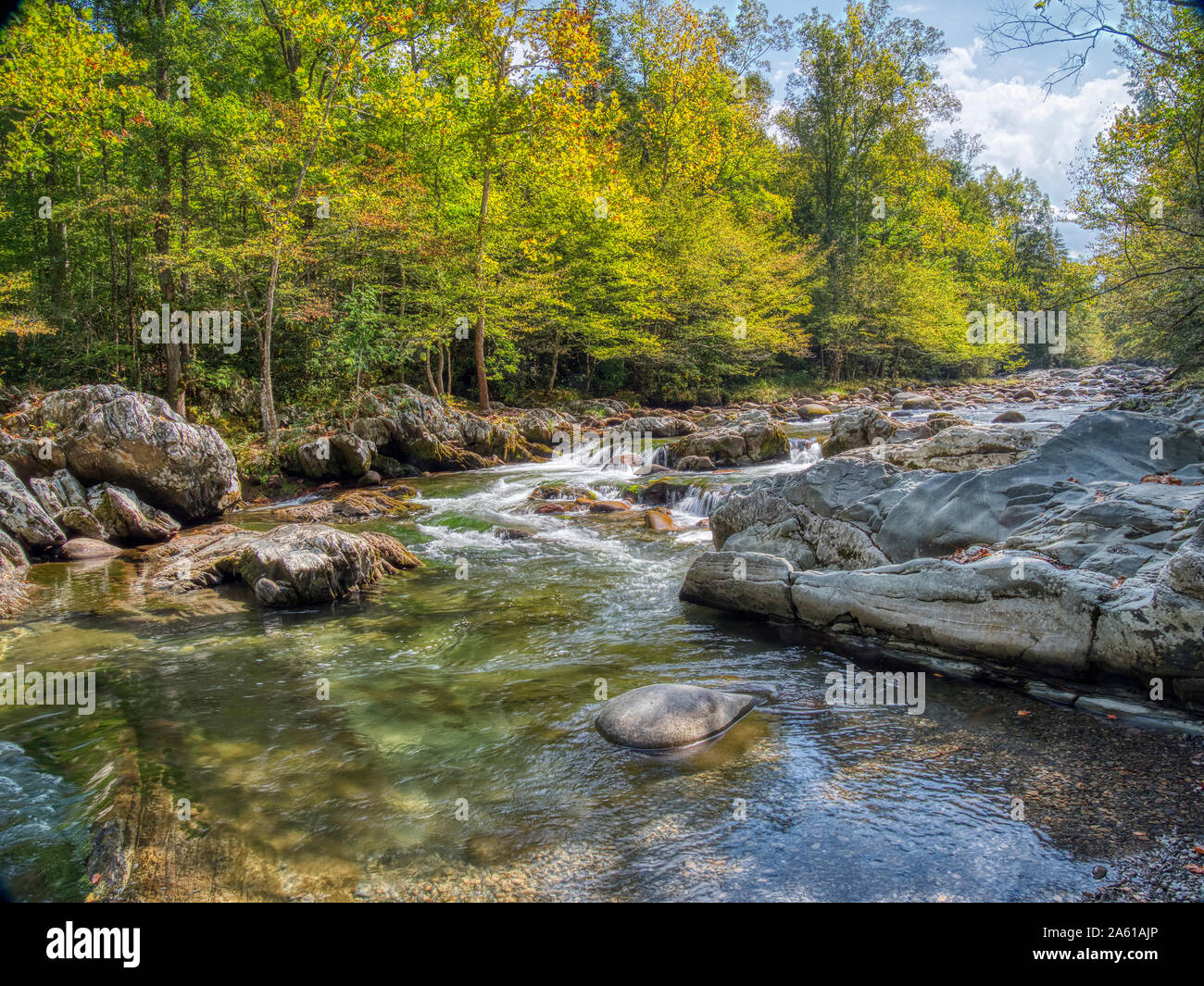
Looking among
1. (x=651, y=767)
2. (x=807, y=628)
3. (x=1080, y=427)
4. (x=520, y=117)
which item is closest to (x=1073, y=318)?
(x=520, y=117)

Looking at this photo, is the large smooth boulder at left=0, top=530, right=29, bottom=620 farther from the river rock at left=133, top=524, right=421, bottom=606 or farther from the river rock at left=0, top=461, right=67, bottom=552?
the river rock at left=133, top=524, right=421, bottom=606

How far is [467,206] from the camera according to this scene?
2194 cm

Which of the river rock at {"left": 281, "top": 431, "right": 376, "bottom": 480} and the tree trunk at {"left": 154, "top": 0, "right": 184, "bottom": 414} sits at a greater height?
the tree trunk at {"left": 154, "top": 0, "right": 184, "bottom": 414}

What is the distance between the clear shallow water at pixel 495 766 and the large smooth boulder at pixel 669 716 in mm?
141

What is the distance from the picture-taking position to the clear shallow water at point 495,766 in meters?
3.22

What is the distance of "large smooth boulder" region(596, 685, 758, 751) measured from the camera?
449 centimetres

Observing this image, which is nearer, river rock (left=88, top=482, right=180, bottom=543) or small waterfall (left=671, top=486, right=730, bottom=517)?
river rock (left=88, top=482, right=180, bottom=543)

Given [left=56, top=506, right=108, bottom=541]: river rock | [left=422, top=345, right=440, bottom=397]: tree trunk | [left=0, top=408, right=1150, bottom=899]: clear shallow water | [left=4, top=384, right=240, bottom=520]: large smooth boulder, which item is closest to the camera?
[left=0, top=408, right=1150, bottom=899]: clear shallow water

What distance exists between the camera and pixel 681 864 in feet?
10.7

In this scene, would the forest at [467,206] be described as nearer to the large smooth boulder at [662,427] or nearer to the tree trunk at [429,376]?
the tree trunk at [429,376]

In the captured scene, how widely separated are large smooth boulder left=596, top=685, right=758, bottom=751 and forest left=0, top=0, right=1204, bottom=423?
8.35 meters

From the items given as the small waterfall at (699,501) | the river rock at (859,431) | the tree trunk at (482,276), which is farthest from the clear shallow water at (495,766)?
the tree trunk at (482,276)

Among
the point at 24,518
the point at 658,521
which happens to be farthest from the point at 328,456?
the point at 658,521

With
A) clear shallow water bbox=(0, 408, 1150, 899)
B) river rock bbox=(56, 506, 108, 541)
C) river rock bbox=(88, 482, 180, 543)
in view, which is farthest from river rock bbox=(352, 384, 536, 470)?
clear shallow water bbox=(0, 408, 1150, 899)
